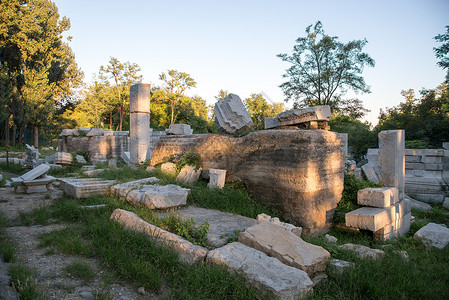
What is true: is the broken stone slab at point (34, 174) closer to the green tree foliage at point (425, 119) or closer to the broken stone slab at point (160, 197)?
the broken stone slab at point (160, 197)

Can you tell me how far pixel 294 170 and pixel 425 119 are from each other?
46.7 ft

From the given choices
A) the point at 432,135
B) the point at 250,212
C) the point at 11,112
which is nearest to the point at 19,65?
the point at 11,112

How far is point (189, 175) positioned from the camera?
6.53 meters

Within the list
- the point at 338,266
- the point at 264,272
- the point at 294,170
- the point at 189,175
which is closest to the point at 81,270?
the point at 264,272

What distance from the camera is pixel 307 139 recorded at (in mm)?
4953

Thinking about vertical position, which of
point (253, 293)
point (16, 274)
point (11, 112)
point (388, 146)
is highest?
point (11, 112)

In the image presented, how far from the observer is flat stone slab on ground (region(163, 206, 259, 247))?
3549mm

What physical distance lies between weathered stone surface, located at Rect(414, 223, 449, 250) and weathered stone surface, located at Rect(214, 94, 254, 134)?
4134 mm

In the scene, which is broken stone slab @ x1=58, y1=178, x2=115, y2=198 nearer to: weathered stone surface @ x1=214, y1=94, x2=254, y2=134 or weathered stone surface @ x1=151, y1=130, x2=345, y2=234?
weathered stone surface @ x1=151, y1=130, x2=345, y2=234

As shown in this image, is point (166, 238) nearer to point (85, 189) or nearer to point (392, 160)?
point (85, 189)

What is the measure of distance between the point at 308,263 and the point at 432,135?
46.8 ft

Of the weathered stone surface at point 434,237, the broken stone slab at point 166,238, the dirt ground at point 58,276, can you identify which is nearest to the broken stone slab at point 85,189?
the dirt ground at point 58,276

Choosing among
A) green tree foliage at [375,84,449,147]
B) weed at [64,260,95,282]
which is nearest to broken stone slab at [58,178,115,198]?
weed at [64,260,95,282]

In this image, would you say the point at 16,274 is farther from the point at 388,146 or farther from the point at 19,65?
the point at 19,65
